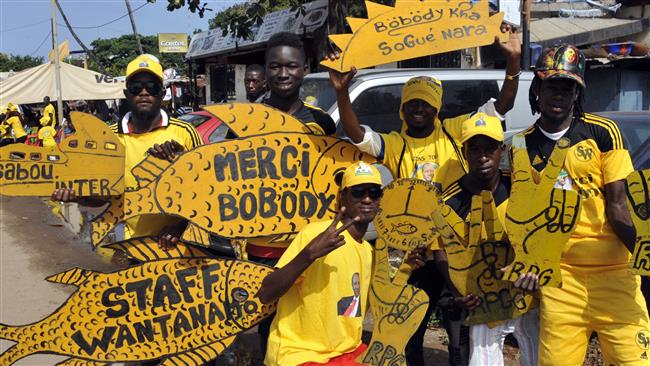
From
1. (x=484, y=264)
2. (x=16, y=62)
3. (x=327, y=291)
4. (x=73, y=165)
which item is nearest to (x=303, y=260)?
(x=327, y=291)

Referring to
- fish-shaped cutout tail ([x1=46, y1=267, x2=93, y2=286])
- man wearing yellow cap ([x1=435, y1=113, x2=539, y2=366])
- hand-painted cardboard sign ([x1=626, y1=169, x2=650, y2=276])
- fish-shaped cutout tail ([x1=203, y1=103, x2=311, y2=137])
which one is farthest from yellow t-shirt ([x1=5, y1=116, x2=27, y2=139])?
hand-painted cardboard sign ([x1=626, y1=169, x2=650, y2=276])

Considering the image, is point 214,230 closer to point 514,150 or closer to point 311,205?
point 311,205

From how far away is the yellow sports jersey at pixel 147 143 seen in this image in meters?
3.10

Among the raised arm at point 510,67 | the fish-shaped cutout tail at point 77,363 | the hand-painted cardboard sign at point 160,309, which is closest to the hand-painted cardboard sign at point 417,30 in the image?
the raised arm at point 510,67

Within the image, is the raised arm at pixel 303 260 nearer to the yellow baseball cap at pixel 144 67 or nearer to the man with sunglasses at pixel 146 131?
the man with sunglasses at pixel 146 131

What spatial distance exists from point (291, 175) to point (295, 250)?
1.83ft

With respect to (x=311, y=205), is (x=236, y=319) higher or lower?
lower

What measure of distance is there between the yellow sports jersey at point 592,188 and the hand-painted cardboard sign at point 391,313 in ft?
2.24

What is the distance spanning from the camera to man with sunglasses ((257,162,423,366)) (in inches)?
105

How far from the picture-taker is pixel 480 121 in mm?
2783

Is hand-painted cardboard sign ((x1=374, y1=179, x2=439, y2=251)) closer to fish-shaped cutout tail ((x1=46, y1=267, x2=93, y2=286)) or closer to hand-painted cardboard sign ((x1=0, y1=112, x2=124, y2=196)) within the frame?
hand-painted cardboard sign ((x1=0, y1=112, x2=124, y2=196))

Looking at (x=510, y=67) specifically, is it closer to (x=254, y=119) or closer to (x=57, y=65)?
(x=254, y=119)

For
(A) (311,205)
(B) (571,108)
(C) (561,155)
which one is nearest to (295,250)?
(A) (311,205)

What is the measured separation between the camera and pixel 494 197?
288 cm
